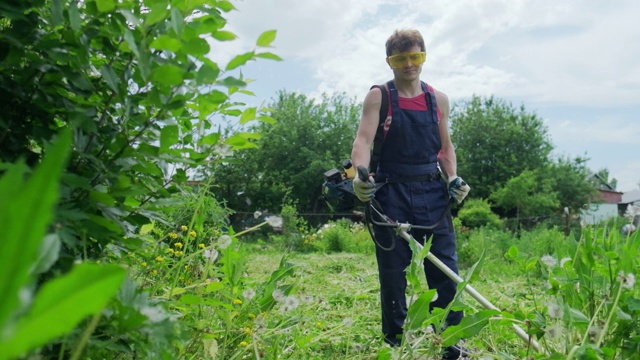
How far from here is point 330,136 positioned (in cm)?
3834

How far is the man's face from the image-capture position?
3.56 m

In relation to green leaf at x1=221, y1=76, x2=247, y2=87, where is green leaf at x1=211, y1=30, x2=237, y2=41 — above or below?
above

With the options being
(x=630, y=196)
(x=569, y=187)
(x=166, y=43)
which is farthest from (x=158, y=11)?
(x=630, y=196)

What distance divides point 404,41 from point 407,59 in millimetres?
107

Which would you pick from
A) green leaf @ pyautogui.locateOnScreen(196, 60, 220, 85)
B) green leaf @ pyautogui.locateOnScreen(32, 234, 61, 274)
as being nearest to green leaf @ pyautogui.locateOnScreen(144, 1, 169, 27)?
green leaf @ pyautogui.locateOnScreen(196, 60, 220, 85)

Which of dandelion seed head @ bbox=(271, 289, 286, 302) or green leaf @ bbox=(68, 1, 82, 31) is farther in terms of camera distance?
dandelion seed head @ bbox=(271, 289, 286, 302)

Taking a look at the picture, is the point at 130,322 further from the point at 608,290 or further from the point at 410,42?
the point at 410,42

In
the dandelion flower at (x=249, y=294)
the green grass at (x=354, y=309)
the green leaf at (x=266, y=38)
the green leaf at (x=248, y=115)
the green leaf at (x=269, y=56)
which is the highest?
the green leaf at (x=266, y=38)

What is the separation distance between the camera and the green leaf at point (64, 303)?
355mm

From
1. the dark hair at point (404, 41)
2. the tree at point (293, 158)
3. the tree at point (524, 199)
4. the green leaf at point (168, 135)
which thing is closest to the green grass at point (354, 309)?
the green leaf at point (168, 135)

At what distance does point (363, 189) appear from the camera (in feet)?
11.0

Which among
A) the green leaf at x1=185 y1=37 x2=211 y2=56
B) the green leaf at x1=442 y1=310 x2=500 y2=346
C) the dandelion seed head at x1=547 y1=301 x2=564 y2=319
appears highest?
the green leaf at x1=185 y1=37 x2=211 y2=56

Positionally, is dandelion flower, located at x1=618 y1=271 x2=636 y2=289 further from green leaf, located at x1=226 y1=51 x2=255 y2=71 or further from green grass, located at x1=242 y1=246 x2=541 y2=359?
green leaf, located at x1=226 y1=51 x2=255 y2=71

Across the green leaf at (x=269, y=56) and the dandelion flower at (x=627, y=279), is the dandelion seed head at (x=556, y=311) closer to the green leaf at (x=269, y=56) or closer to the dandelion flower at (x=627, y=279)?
the dandelion flower at (x=627, y=279)
